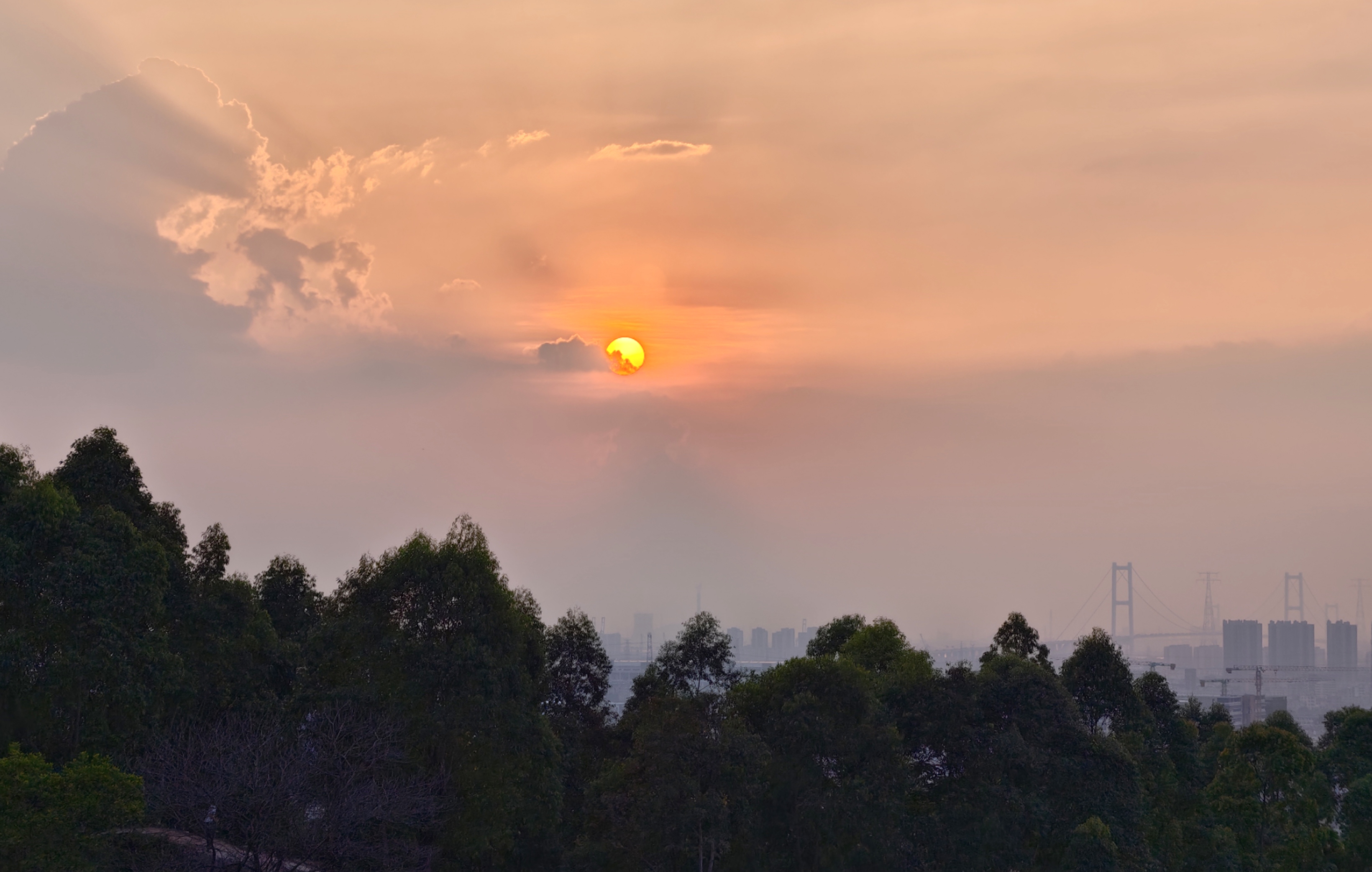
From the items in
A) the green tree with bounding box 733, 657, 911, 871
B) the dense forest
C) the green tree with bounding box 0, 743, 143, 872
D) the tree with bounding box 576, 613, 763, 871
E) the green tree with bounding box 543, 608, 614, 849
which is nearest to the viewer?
the green tree with bounding box 0, 743, 143, 872

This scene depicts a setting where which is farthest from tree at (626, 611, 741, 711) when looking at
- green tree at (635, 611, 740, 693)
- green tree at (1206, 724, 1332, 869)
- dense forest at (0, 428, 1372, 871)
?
green tree at (1206, 724, 1332, 869)

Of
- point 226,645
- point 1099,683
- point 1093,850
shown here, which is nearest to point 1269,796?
point 1099,683

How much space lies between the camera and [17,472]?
40125 mm

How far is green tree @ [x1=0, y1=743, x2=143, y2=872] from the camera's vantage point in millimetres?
31500

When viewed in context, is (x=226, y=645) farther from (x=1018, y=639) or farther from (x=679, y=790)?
(x=1018, y=639)

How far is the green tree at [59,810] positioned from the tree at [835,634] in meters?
31.8

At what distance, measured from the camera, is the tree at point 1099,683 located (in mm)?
51000

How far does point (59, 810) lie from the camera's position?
3191 centimetres

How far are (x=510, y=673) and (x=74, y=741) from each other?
1385 cm

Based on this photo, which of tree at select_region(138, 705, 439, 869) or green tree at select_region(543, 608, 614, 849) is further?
Answer: green tree at select_region(543, 608, 614, 849)

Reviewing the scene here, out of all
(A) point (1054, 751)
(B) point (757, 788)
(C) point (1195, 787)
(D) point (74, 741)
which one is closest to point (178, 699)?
(D) point (74, 741)

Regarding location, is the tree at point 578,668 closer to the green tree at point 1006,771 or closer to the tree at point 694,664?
the tree at point 694,664

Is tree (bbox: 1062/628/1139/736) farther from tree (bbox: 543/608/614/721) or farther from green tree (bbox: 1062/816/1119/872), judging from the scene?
tree (bbox: 543/608/614/721)

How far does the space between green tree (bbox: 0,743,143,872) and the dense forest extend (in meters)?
0.07
